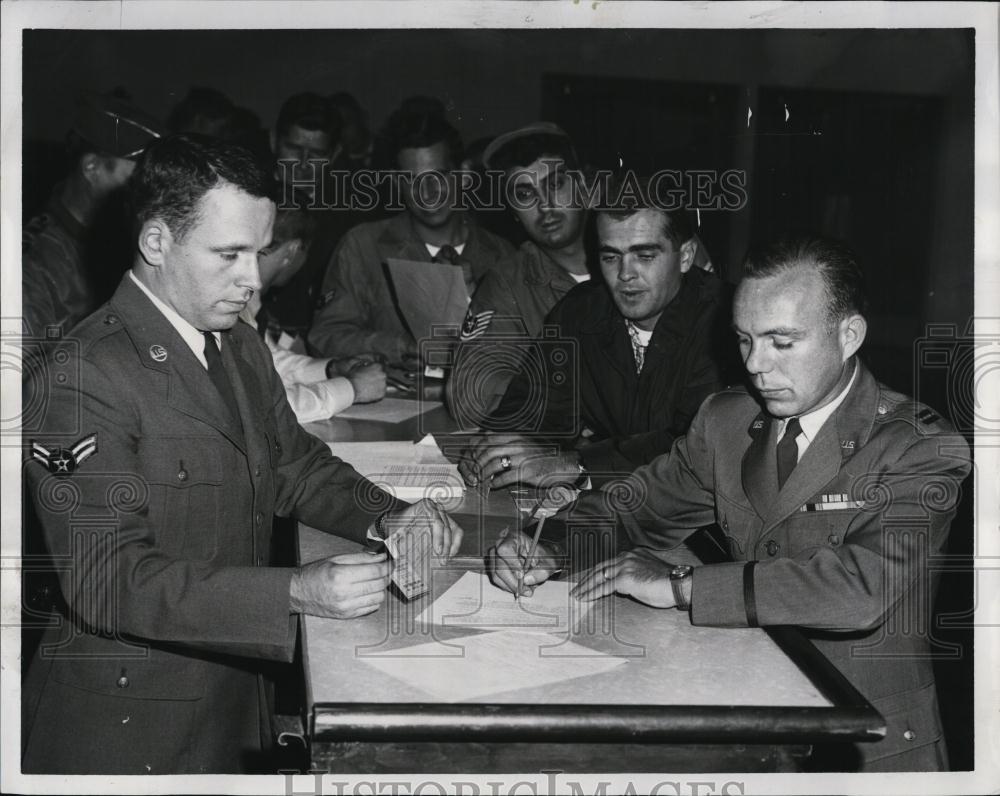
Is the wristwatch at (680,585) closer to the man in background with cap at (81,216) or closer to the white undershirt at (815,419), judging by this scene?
the white undershirt at (815,419)

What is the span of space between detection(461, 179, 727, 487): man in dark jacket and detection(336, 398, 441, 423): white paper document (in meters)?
0.39

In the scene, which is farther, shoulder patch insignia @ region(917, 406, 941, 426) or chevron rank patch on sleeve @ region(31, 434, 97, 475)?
shoulder patch insignia @ region(917, 406, 941, 426)

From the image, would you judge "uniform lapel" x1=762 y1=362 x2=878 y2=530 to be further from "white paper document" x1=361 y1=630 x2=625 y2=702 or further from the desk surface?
"white paper document" x1=361 y1=630 x2=625 y2=702

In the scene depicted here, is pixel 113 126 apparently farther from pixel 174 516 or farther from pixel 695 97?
pixel 695 97

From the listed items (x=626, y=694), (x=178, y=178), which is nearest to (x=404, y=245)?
(x=178, y=178)

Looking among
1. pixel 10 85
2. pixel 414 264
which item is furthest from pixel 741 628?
pixel 414 264

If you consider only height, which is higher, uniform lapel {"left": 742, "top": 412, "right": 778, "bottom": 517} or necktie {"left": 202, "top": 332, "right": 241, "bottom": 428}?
necktie {"left": 202, "top": 332, "right": 241, "bottom": 428}

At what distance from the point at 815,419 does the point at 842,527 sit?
26 centimetres

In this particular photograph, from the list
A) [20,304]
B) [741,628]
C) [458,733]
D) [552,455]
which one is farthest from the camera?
[552,455]

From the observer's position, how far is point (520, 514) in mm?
2830

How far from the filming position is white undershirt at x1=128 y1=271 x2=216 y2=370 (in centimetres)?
246

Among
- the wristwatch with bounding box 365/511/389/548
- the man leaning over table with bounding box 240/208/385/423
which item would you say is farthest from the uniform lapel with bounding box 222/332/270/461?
the man leaning over table with bounding box 240/208/385/423

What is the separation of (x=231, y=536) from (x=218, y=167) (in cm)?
89

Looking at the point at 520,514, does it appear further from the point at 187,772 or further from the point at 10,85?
the point at 10,85
